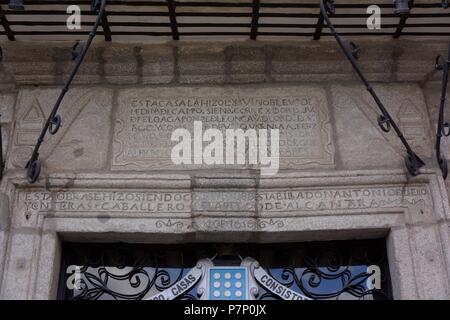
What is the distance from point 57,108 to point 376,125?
2006mm

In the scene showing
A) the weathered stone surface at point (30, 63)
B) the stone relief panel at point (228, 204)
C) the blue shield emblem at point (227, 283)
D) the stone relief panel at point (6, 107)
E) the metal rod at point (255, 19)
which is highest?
the metal rod at point (255, 19)

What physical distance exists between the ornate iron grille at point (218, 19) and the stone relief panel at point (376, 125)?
1.28ft

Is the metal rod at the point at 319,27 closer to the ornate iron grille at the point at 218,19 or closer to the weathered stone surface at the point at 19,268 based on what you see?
the ornate iron grille at the point at 218,19

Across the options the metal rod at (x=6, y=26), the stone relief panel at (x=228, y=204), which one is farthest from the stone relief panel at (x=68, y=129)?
the metal rod at (x=6, y=26)

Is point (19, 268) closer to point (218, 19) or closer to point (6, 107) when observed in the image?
point (6, 107)

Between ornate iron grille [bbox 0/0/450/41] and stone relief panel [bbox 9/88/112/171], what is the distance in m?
0.40

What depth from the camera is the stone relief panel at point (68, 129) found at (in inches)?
178

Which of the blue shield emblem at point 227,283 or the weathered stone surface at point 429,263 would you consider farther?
the blue shield emblem at point 227,283

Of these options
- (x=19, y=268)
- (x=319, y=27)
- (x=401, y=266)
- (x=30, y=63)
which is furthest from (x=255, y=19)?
(x=19, y=268)

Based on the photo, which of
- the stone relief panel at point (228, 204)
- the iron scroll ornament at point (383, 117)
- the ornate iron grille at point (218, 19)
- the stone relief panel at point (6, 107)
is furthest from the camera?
the stone relief panel at point (6, 107)

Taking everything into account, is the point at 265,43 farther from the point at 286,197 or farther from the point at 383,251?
the point at 383,251

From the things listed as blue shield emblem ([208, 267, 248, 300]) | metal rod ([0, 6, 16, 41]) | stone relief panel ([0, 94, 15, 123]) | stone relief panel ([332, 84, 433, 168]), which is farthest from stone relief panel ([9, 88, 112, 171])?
stone relief panel ([332, 84, 433, 168])
